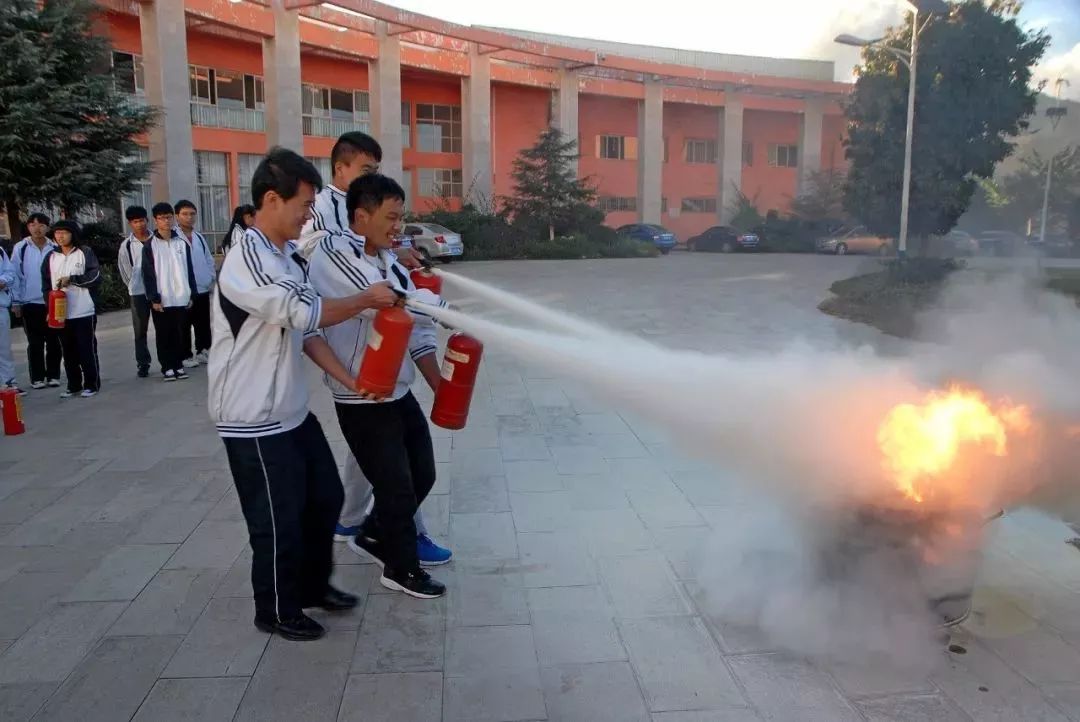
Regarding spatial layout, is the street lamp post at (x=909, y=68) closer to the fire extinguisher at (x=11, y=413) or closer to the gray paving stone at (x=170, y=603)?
the fire extinguisher at (x=11, y=413)

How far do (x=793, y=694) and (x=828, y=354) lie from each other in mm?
1639

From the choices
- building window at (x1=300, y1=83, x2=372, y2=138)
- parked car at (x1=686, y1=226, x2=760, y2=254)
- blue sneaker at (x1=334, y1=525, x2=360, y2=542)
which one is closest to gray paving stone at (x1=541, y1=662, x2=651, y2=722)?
blue sneaker at (x1=334, y1=525, x2=360, y2=542)

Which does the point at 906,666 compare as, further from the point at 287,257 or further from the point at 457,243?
the point at 457,243

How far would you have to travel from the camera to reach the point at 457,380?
141 inches

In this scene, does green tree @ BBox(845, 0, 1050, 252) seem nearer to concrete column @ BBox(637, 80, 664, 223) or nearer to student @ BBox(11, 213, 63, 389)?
student @ BBox(11, 213, 63, 389)

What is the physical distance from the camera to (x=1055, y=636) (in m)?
3.27

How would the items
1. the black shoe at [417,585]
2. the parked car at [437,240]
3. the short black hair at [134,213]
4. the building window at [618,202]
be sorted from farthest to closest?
1. the building window at [618,202]
2. the parked car at [437,240]
3. the short black hair at [134,213]
4. the black shoe at [417,585]

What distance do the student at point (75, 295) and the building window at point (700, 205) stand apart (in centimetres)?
3918

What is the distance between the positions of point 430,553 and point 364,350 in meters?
1.28

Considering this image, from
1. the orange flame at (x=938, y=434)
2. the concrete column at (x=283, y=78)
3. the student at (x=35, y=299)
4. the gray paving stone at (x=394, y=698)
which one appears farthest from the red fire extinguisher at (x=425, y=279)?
the concrete column at (x=283, y=78)

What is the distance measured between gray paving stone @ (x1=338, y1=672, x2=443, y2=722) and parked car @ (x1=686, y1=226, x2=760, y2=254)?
36063mm

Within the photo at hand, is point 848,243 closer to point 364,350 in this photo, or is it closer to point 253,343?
point 364,350

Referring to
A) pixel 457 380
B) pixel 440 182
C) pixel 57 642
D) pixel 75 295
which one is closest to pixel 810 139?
pixel 440 182

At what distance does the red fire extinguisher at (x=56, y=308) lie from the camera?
7547 millimetres
